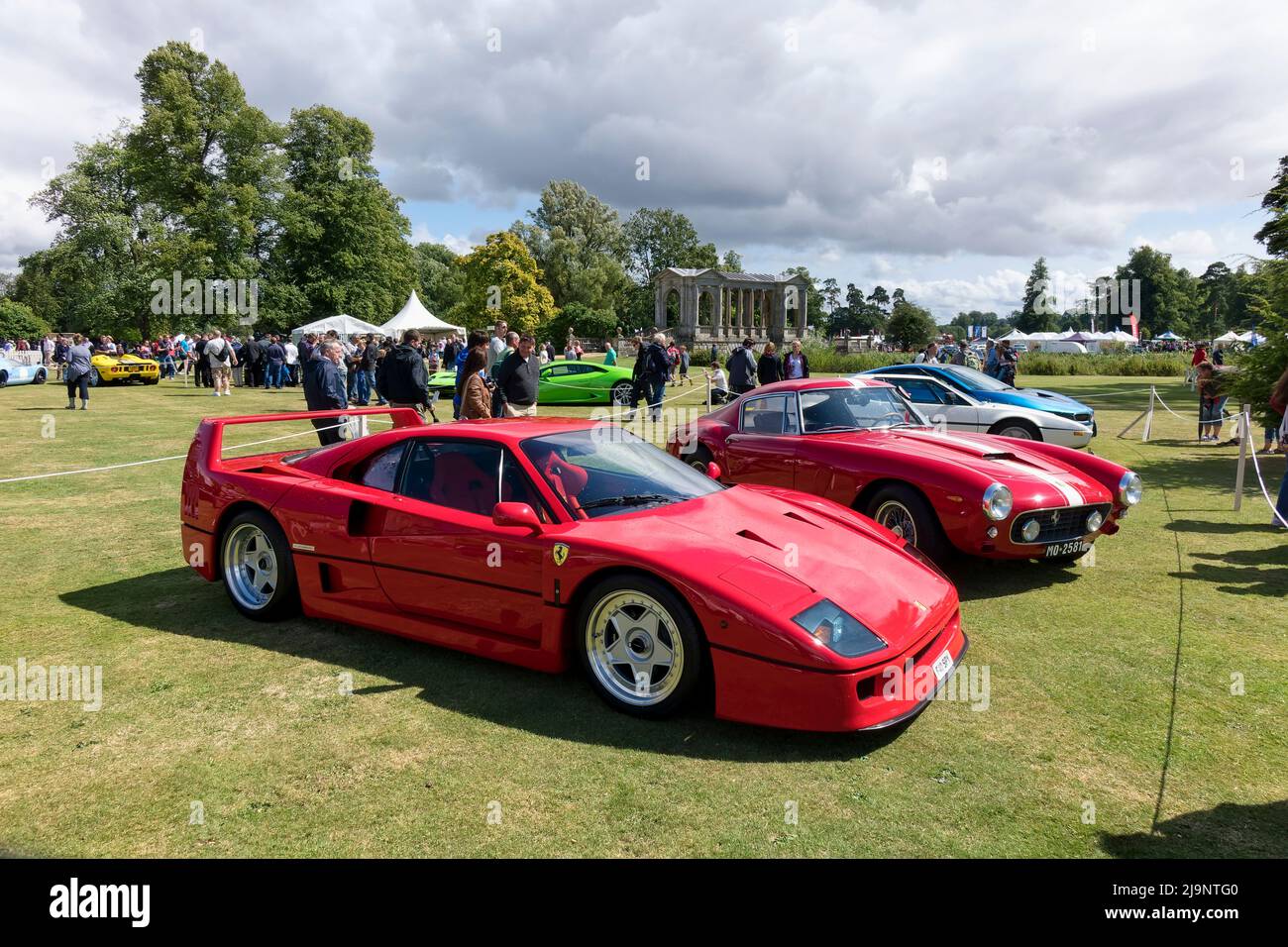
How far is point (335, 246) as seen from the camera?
49281 millimetres

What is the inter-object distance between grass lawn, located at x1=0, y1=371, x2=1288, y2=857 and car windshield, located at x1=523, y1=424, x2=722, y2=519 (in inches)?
37.6

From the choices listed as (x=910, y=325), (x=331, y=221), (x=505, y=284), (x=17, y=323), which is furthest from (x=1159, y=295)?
(x=17, y=323)

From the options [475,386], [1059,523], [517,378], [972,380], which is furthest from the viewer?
[972,380]

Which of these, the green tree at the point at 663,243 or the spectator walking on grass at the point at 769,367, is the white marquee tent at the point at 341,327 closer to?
the spectator walking on grass at the point at 769,367

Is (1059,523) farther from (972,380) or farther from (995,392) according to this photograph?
(972,380)

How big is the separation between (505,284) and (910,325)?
121ft

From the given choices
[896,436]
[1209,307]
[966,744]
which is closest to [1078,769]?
[966,744]

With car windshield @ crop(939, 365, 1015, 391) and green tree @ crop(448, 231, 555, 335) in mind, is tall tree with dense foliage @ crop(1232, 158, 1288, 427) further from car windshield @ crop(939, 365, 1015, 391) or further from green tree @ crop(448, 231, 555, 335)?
green tree @ crop(448, 231, 555, 335)

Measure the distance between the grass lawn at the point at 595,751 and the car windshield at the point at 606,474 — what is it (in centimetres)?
96

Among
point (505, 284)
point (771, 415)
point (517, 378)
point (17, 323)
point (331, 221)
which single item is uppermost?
point (331, 221)

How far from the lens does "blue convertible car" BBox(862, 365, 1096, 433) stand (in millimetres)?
12414

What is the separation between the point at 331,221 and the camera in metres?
48.8

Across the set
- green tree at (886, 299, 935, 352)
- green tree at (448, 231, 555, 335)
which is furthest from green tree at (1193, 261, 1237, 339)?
green tree at (448, 231, 555, 335)

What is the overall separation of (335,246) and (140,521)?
4571cm
